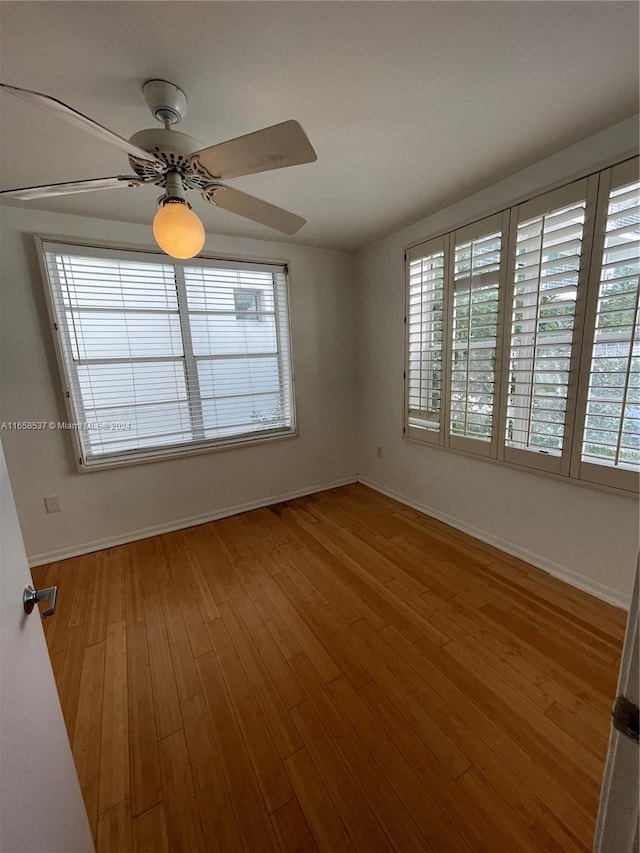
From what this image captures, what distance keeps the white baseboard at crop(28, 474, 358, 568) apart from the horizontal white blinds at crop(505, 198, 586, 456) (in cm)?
203

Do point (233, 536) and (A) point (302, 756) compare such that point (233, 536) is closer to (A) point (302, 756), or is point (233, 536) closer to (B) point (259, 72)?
(A) point (302, 756)

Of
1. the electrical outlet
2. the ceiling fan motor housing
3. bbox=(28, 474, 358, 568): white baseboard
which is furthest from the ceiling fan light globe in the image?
bbox=(28, 474, 358, 568): white baseboard

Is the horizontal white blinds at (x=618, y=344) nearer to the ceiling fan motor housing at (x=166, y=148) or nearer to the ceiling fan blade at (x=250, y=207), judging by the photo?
the ceiling fan blade at (x=250, y=207)

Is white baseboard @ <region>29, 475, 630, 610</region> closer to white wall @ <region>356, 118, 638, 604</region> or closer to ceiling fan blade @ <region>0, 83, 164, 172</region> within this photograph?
white wall @ <region>356, 118, 638, 604</region>

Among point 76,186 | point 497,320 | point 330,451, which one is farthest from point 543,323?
point 76,186

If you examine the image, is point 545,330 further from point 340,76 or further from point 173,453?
point 173,453

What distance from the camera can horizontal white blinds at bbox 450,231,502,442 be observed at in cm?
217

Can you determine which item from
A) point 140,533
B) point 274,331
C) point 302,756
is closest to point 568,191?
point 274,331

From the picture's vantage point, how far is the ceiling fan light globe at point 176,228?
1.19 meters

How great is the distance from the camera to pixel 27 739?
64 centimetres

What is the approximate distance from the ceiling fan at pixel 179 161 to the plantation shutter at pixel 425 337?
167 cm

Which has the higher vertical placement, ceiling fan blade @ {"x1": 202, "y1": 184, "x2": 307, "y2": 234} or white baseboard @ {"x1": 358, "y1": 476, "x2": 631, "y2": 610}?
ceiling fan blade @ {"x1": 202, "y1": 184, "x2": 307, "y2": 234}

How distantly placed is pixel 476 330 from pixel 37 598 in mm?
2513

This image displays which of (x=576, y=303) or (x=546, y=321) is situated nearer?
(x=576, y=303)
